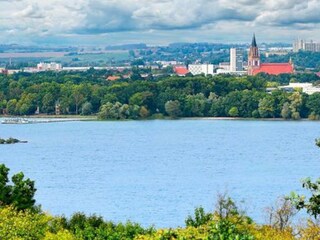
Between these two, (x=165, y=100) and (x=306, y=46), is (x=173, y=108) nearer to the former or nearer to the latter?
(x=165, y=100)

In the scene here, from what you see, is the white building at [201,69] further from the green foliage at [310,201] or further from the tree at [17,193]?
the green foliage at [310,201]

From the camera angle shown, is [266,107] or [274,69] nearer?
[266,107]

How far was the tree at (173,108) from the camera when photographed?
48688 mm

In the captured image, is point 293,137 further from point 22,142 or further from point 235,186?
point 235,186

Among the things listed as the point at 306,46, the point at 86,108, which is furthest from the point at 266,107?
the point at 306,46

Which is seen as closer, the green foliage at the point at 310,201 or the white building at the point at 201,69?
the green foliage at the point at 310,201

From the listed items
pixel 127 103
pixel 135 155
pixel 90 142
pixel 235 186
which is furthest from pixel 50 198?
pixel 127 103

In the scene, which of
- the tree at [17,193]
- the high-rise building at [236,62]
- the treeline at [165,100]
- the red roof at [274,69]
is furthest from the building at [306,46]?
the tree at [17,193]

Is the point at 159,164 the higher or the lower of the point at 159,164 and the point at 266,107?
the higher

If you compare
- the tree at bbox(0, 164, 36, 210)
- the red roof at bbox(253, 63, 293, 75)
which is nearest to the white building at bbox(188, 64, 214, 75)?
the red roof at bbox(253, 63, 293, 75)

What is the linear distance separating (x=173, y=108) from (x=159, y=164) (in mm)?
19902

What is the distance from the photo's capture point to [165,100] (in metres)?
50.2

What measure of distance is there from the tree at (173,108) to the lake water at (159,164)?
288 cm

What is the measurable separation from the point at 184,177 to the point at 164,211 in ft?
19.8
